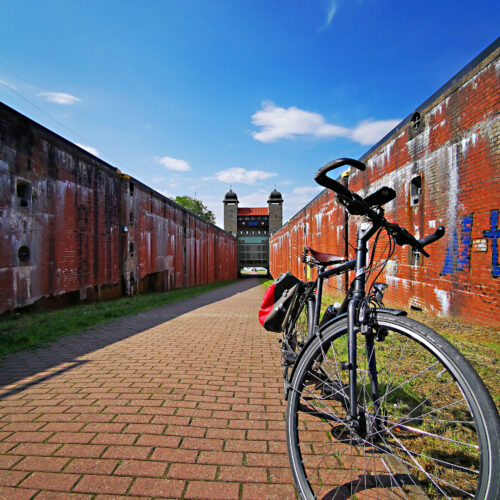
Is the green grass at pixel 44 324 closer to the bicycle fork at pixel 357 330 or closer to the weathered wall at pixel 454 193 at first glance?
the bicycle fork at pixel 357 330

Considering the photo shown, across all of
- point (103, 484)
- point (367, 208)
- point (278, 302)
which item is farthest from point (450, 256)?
point (103, 484)

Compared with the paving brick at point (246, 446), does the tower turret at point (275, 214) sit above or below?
above

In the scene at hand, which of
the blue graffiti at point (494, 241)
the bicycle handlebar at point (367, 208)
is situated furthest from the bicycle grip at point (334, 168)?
the blue graffiti at point (494, 241)

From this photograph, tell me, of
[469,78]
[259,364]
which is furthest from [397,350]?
[469,78]

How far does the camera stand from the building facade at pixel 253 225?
47.7 m

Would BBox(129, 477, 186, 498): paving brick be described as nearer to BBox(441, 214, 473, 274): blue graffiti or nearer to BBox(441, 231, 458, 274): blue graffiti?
BBox(441, 214, 473, 274): blue graffiti

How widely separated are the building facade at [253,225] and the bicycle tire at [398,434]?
45.1m

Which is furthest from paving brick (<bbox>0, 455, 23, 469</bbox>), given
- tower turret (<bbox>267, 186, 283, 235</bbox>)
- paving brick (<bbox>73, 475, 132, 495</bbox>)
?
tower turret (<bbox>267, 186, 283, 235</bbox>)

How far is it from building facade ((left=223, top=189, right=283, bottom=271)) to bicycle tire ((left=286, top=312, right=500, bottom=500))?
4511 centimetres

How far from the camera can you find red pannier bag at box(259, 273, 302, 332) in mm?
2783

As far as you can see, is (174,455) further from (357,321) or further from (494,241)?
(494,241)

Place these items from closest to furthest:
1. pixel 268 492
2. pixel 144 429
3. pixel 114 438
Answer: pixel 268 492
pixel 114 438
pixel 144 429

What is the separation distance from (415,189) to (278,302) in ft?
18.3

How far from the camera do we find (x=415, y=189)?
6.80 metres
